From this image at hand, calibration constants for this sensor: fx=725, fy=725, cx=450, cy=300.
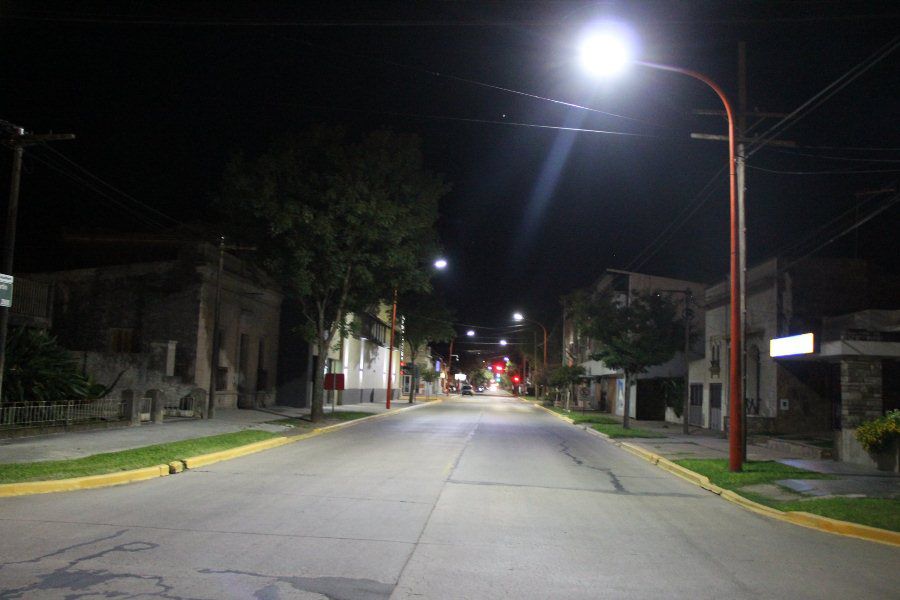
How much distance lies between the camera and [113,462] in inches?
517

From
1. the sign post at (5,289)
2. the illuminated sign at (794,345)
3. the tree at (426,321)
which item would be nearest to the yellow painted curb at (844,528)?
the illuminated sign at (794,345)

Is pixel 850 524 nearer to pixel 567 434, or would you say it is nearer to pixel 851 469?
pixel 851 469

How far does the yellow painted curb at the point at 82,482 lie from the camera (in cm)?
1059

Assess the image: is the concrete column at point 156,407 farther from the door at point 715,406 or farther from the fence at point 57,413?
the door at point 715,406

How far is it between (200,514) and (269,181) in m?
16.9

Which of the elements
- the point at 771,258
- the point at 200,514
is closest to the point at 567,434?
the point at 771,258

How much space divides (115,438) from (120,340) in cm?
1355

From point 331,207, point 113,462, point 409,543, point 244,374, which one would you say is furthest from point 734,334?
point 244,374

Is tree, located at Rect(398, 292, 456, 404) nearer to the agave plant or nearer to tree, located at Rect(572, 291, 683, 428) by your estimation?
tree, located at Rect(572, 291, 683, 428)

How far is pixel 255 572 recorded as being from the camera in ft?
22.0

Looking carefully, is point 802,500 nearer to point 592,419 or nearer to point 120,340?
point 120,340

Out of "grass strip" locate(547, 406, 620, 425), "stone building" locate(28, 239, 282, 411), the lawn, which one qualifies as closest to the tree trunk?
"stone building" locate(28, 239, 282, 411)

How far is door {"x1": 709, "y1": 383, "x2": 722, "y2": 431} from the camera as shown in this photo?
105 feet

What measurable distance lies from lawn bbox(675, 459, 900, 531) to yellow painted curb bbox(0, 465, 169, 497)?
1037 centimetres
